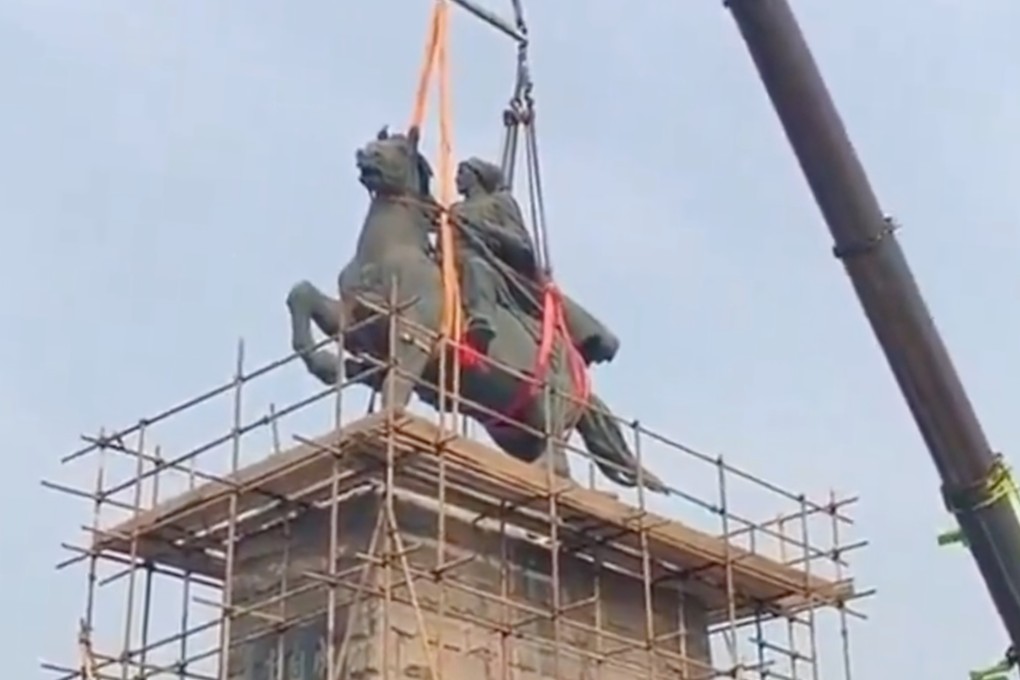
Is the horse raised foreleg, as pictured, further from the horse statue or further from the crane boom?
the crane boom

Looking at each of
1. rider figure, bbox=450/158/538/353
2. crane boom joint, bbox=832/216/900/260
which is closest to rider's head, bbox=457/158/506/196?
rider figure, bbox=450/158/538/353

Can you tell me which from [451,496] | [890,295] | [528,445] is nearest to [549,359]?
[528,445]

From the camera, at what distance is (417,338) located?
17688 millimetres

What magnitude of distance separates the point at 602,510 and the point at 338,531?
7.30 ft

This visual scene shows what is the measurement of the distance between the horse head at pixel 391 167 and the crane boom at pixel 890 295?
538 centimetres

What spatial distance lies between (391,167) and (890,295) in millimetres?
5696

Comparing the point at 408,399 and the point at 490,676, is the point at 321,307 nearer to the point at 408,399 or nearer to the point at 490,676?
the point at 408,399

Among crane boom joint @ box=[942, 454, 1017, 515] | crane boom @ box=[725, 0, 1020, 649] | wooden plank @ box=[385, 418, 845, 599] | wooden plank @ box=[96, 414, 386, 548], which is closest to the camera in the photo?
crane boom @ box=[725, 0, 1020, 649]

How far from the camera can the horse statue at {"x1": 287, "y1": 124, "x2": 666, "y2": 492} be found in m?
17.7

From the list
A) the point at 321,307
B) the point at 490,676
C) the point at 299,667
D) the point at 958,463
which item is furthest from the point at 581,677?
the point at 958,463

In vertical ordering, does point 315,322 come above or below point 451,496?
above

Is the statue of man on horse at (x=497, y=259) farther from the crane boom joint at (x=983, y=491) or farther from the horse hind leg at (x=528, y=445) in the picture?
the crane boom joint at (x=983, y=491)

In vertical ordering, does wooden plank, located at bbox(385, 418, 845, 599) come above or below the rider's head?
below

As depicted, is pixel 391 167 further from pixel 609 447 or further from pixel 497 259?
pixel 609 447
